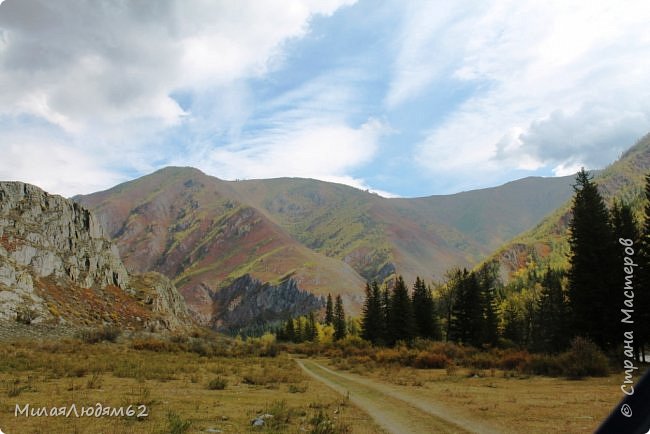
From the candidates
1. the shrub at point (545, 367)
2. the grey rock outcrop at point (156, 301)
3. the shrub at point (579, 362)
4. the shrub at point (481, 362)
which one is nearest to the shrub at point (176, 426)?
the shrub at point (579, 362)

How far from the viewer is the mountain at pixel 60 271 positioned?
5761cm

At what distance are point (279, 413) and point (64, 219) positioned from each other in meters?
101

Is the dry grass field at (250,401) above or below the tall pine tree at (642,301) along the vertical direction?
below

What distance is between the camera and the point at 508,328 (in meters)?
83.9

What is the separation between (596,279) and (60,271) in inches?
3696

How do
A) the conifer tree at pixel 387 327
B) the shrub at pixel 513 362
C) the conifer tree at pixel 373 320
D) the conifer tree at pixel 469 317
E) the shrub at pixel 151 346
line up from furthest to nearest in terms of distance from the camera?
the conifer tree at pixel 373 320 < the conifer tree at pixel 387 327 < the conifer tree at pixel 469 317 < the shrub at pixel 151 346 < the shrub at pixel 513 362

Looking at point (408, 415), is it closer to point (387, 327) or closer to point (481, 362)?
point (481, 362)

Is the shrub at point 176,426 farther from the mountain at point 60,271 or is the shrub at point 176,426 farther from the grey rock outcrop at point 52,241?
the grey rock outcrop at point 52,241

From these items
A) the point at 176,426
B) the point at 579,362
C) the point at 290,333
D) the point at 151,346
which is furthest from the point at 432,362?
the point at 290,333

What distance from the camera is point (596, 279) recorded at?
5617 millimetres

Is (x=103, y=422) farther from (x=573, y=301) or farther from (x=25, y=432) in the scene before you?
(x=573, y=301)

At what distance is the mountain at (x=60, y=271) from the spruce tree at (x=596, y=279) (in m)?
56.6

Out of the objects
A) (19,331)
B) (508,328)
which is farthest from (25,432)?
(508,328)

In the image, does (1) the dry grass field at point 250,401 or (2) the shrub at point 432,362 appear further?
(2) the shrub at point 432,362
